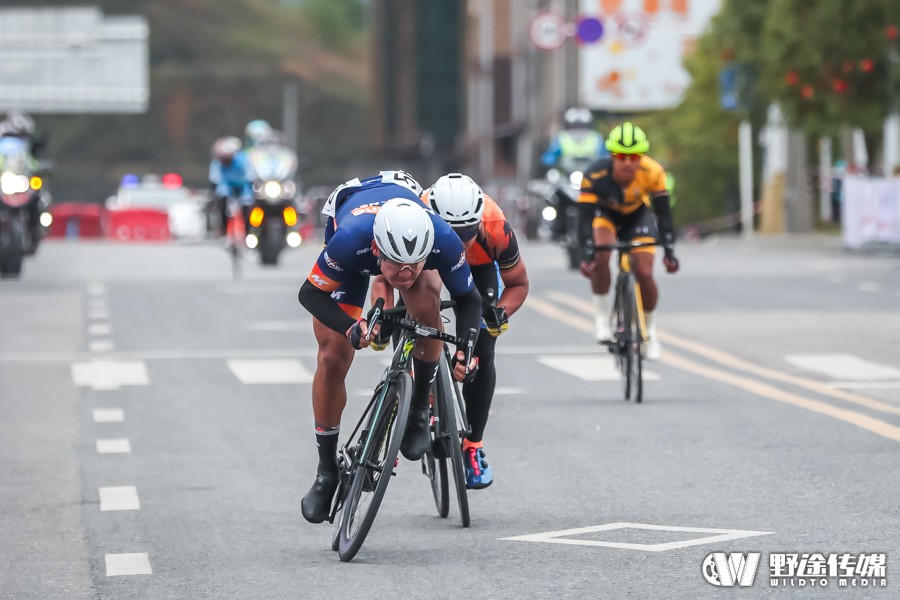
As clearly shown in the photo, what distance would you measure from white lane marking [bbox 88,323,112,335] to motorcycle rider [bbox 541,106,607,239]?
7.61 m

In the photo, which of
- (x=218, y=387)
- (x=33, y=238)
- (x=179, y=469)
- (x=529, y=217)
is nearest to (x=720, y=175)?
(x=529, y=217)

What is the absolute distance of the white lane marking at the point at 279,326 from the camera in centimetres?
2095

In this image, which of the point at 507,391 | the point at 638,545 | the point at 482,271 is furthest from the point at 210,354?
the point at 638,545

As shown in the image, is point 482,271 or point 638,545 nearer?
point 638,545

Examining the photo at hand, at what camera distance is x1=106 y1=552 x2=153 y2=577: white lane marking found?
8469 millimetres

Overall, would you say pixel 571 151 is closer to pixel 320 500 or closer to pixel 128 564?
pixel 320 500

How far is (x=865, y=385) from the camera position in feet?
50.5

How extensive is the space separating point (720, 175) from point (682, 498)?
181ft

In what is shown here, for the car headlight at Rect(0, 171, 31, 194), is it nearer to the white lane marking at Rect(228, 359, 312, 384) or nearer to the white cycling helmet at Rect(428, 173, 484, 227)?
the white lane marking at Rect(228, 359, 312, 384)

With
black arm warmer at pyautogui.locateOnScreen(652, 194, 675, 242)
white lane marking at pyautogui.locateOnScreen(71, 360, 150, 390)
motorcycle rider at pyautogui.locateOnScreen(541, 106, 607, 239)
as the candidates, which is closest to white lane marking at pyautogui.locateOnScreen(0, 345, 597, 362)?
white lane marking at pyautogui.locateOnScreen(71, 360, 150, 390)

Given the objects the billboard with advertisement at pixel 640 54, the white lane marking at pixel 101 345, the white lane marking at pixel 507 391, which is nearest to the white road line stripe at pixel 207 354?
the white lane marking at pixel 101 345

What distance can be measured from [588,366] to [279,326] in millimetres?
4851

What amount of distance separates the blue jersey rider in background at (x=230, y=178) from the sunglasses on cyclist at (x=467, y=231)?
19587 millimetres
